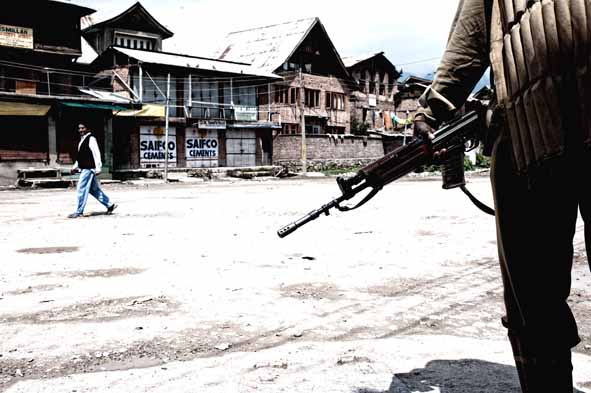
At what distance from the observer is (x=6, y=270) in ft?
23.7

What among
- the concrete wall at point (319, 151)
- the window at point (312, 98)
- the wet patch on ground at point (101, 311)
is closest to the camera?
the wet patch on ground at point (101, 311)

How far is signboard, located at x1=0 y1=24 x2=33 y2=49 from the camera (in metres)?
31.9

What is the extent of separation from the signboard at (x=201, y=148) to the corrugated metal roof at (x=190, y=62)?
4.29 metres

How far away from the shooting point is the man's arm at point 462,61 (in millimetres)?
2412

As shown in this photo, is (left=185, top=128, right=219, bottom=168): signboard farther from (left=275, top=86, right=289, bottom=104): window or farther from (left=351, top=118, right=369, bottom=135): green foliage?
(left=351, top=118, right=369, bottom=135): green foliage

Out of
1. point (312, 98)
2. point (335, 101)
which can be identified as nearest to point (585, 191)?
point (312, 98)

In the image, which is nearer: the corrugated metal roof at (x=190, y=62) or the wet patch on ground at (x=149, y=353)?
the wet patch on ground at (x=149, y=353)

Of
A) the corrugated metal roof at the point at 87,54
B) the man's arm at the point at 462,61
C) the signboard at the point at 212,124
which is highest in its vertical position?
the corrugated metal roof at the point at 87,54

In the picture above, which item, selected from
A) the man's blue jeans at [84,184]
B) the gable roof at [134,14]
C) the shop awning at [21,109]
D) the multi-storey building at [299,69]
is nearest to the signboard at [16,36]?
the shop awning at [21,109]

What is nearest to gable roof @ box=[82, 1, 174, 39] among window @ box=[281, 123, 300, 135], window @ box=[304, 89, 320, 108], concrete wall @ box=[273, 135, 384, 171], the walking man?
concrete wall @ box=[273, 135, 384, 171]

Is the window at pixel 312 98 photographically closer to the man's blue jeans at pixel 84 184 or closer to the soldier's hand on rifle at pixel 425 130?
the man's blue jeans at pixel 84 184

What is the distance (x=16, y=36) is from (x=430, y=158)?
3387 cm

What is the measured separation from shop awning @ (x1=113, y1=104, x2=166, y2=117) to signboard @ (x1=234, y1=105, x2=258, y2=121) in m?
6.35

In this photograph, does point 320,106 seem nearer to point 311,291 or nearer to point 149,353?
point 311,291
